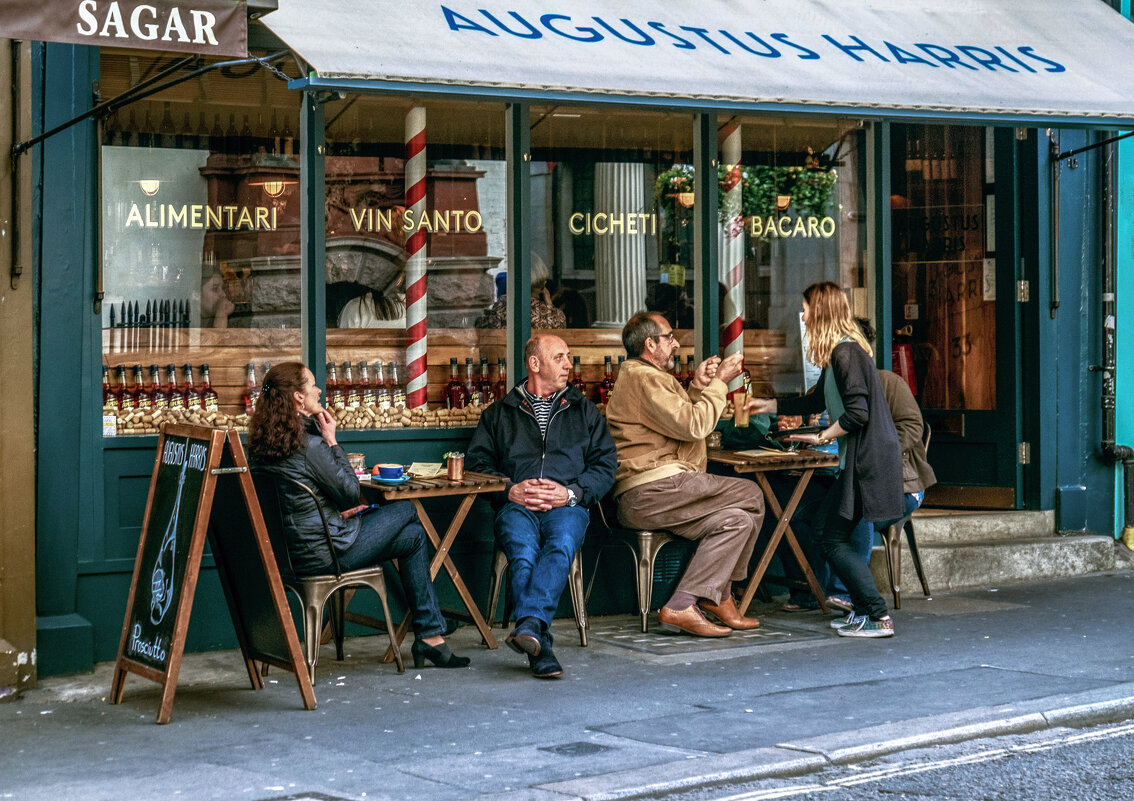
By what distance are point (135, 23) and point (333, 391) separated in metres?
2.70

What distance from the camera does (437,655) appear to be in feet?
22.1

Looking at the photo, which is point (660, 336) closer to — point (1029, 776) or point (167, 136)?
point (167, 136)

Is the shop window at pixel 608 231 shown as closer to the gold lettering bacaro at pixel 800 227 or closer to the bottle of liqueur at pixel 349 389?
the gold lettering bacaro at pixel 800 227

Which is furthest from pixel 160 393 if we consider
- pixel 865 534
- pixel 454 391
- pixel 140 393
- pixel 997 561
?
pixel 997 561

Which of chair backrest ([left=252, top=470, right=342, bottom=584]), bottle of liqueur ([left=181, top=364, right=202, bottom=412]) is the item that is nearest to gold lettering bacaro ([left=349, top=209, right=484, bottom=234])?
bottle of liqueur ([left=181, top=364, right=202, bottom=412])

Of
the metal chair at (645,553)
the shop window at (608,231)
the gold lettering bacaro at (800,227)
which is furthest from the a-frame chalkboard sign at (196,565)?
the gold lettering bacaro at (800,227)

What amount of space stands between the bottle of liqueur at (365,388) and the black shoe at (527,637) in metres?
1.81

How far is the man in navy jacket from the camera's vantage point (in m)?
6.95

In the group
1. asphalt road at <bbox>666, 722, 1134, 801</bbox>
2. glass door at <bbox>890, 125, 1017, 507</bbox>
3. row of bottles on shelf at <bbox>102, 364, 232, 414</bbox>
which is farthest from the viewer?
glass door at <bbox>890, 125, 1017, 507</bbox>

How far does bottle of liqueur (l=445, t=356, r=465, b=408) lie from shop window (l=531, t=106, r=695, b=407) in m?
0.55

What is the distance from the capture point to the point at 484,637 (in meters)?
7.15

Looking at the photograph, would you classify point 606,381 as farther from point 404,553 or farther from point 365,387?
point 404,553

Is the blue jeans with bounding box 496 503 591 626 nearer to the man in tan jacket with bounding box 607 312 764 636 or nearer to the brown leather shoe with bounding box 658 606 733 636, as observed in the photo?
the man in tan jacket with bounding box 607 312 764 636

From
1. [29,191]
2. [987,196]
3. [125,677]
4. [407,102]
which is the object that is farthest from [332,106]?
[987,196]
